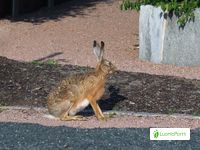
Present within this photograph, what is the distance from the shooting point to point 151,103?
10148 mm

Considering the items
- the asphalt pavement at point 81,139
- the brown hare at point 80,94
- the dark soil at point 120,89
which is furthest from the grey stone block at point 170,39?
the asphalt pavement at point 81,139

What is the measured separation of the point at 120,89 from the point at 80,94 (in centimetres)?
196

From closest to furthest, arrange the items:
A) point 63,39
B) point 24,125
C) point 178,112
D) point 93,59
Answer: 1. point 24,125
2. point 178,112
3. point 93,59
4. point 63,39

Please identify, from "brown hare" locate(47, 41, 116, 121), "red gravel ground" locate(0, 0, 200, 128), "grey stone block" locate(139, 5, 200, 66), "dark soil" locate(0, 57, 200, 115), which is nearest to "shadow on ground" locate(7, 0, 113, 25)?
"red gravel ground" locate(0, 0, 200, 128)

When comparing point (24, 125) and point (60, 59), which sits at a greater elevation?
point (24, 125)

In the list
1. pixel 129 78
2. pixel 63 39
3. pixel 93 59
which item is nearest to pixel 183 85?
pixel 129 78

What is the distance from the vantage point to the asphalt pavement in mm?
7086

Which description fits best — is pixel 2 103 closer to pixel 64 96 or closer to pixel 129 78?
pixel 64 96

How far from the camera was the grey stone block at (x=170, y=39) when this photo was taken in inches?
518

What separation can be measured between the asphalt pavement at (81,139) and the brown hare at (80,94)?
1006 mm

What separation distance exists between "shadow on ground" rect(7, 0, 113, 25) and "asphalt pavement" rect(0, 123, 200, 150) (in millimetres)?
10155

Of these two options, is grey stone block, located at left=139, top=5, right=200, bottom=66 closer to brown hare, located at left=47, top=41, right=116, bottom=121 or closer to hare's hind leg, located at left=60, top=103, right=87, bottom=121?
brown hare, located at left=47, top=41, right=116, bottom=121

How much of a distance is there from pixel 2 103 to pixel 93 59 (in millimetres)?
3770

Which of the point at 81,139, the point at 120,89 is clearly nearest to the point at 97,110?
the point at 81,139
